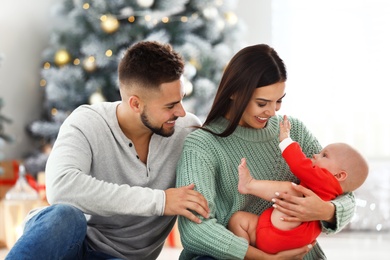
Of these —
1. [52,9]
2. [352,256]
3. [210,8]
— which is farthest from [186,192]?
[52,9]

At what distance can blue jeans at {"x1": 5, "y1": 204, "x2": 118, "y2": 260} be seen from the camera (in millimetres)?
2146

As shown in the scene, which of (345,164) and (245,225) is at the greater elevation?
(345,164)

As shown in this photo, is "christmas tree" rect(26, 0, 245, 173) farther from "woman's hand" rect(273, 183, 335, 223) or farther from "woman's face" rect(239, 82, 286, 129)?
"woman's hand" rect(273, 183, 335, 223)

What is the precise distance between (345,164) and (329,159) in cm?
5

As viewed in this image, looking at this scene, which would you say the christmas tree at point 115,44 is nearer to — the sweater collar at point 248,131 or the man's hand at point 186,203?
the sweater collar at point 248,131

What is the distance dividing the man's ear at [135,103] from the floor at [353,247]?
167cm

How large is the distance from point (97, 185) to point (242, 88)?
1.83ft

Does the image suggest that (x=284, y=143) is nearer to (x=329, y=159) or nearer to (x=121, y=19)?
(x=329, y=159)

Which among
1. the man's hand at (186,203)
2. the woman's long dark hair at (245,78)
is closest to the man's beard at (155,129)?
the woman's long dark hair at (245,78)

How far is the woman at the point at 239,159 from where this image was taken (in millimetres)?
2229

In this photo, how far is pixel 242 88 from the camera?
2367 mm

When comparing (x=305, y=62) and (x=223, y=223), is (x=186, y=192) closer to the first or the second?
(x=223, y=223)

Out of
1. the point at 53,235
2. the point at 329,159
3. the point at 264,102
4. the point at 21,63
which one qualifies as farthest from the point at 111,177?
the point at 21,63

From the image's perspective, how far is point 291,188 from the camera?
7.50 feet
